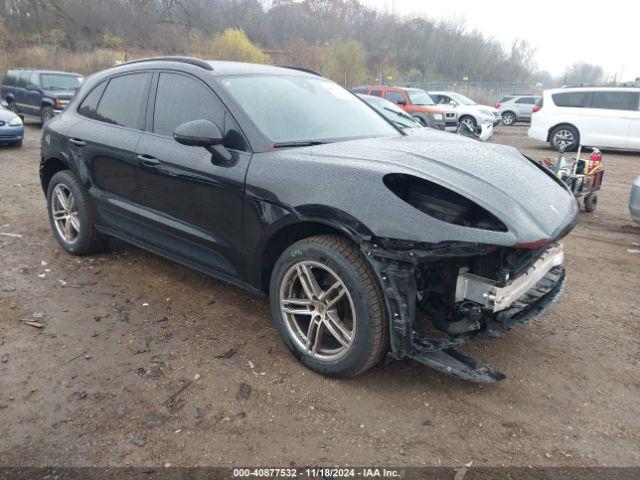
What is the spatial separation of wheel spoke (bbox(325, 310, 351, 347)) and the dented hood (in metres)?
0.65

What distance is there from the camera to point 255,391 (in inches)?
108

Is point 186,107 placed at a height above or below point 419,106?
below

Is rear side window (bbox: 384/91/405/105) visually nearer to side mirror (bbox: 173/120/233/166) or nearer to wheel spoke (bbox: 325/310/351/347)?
side mirror (bbox: 173/120/233/166)

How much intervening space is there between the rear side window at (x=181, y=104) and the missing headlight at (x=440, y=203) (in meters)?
1.28

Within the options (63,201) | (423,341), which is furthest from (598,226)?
(63,201)

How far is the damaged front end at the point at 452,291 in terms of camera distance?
94.7 inches

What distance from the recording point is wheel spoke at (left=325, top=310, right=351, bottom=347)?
2756mm

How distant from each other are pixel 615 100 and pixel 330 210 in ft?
45.7

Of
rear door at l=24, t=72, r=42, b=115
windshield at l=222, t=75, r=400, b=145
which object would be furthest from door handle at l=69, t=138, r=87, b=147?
rear door at l=24, t=72, r=42, b=115

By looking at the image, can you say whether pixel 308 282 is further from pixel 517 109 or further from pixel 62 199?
pixel 517 109

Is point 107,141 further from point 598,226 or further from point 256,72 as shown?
point 598,226

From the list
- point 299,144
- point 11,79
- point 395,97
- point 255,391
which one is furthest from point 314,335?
point 11,79

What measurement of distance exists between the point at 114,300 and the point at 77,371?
3.28 feet

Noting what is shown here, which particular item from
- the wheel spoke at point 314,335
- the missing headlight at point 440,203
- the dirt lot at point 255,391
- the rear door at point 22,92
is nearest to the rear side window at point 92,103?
the dirt lot at point 255,391
